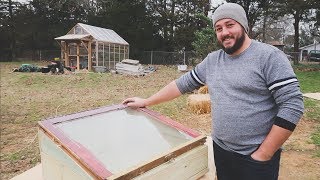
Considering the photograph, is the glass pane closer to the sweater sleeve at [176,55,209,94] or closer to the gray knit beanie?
the sweater sleeve at [176,55,209,94]

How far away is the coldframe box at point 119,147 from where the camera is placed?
7.06 feet

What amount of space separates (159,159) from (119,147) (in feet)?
1.24

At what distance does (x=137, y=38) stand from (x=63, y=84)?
20.0 m

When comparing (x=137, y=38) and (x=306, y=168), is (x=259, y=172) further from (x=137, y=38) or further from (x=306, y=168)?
(x=137, y=38)

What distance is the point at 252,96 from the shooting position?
213cm

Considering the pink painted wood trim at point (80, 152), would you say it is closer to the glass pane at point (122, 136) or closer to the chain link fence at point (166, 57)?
the glass pane at point (122, 136)

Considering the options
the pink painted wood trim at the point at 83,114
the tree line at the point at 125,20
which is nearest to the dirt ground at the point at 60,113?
the pink painted wood trim at the point at 83,114

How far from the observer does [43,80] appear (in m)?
17.7

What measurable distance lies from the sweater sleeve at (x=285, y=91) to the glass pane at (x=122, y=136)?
37.5 inches

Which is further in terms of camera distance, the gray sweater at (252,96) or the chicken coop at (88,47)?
the chicken coop at (88,47)

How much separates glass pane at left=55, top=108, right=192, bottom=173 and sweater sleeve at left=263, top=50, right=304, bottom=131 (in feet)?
3.13

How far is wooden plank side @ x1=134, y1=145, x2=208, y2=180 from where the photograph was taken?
88.2 inches

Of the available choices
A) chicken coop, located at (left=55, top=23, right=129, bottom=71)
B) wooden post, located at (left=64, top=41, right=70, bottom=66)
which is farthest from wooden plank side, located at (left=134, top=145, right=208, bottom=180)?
wooden post, located at (left=64, top=41, right=70, bottom=66)

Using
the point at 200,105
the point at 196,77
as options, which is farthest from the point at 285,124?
the point at 200,105
